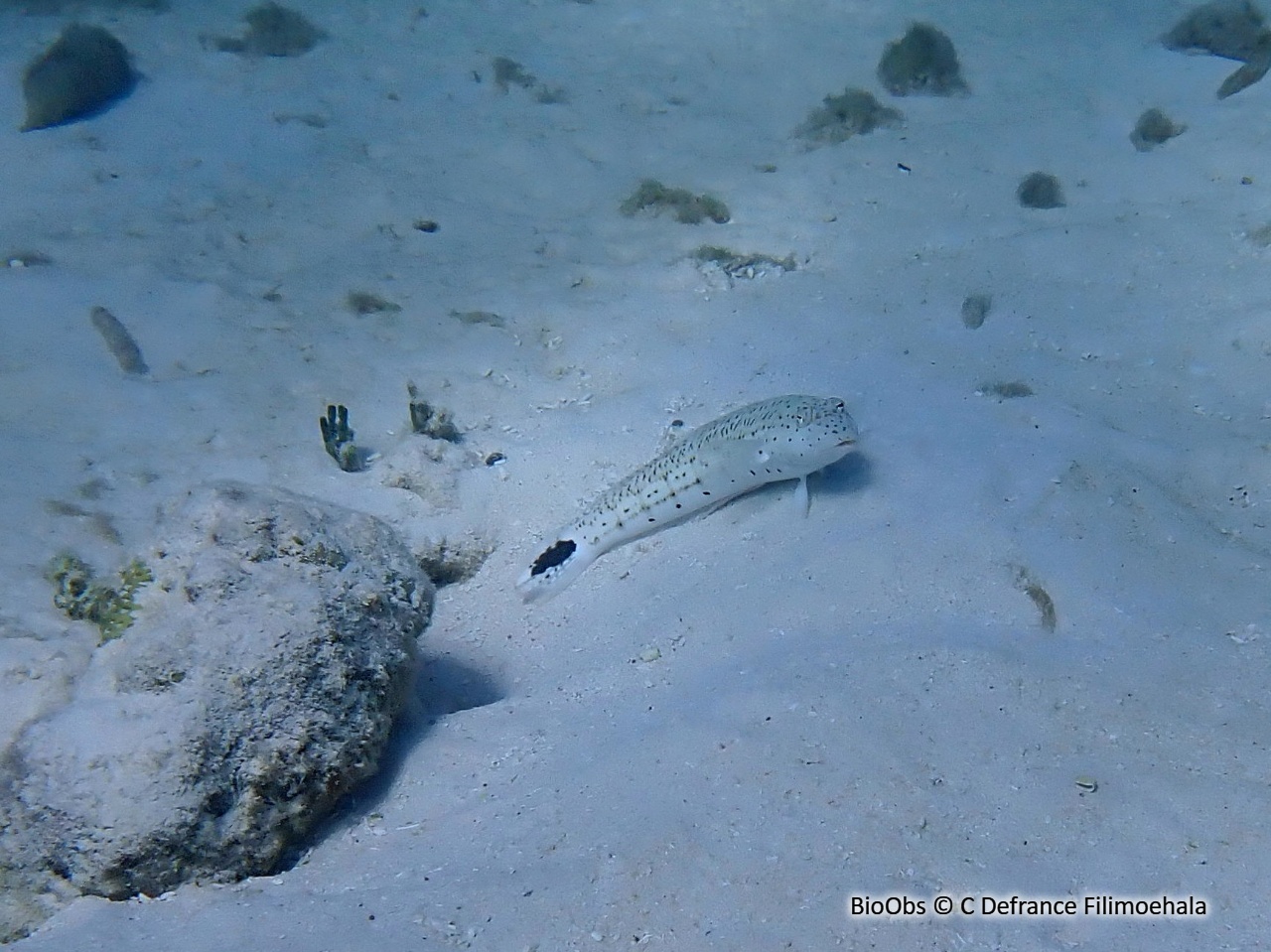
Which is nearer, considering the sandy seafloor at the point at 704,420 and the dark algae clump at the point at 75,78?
the sandy seafloor at the point at 704,420

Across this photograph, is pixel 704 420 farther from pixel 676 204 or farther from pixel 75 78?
pixel 75 78

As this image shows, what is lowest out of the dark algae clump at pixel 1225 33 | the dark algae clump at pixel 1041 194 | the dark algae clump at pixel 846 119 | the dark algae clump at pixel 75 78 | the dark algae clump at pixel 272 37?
the dark algae clump at pixel 75 78

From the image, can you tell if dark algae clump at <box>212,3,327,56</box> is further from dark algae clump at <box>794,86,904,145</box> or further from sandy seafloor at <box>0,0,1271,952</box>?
dark algae clump at <box>794,86,904,145</box>

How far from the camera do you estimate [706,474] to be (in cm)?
487

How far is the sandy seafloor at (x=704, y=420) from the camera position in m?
2.73

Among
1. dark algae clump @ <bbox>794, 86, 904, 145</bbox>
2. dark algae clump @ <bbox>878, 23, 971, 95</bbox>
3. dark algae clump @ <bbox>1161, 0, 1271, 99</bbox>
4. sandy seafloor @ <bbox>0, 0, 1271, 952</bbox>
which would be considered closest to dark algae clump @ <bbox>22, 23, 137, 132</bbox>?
sandy seafloor @ <bbox>0, 0, 1271, 952</bbox>

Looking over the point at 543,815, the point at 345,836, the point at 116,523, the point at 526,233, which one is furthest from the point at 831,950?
the point at 526,233

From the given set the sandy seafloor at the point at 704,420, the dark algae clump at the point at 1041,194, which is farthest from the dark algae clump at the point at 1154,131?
the dark algae clump at the point at 1041,194

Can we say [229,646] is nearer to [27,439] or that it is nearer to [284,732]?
[284,732]

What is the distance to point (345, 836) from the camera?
3.15 metres

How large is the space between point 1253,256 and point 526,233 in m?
6.94

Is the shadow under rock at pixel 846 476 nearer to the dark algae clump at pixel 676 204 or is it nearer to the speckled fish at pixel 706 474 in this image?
the speckled fish at pixel 706 474

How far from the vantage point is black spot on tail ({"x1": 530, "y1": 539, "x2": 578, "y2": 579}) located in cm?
495

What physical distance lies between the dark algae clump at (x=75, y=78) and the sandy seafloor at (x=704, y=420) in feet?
1.13
